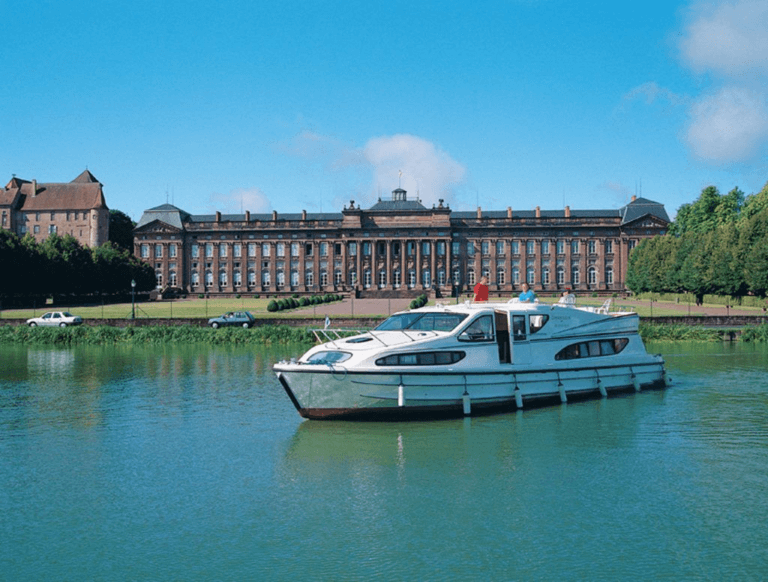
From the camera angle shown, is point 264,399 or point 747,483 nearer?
point 747,483

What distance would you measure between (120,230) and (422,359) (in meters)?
137

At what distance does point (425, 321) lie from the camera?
883 inches

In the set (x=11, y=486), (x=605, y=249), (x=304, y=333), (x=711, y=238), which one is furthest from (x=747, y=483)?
(x=605, y=249)

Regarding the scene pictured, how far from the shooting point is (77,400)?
2591cm

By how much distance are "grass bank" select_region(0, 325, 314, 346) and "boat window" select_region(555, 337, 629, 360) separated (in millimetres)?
23009

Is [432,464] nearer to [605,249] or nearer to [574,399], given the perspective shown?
[574,399]

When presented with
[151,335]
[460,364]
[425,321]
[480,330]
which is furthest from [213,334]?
[460,364]

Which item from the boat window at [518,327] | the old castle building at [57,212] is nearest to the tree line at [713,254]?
the boat window at [518,327]

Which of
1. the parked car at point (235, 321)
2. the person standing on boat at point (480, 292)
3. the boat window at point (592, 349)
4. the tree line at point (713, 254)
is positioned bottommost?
the boat window at point (592, 349)

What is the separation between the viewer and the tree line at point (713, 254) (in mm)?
68000

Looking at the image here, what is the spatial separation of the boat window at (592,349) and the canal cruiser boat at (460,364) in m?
0.04

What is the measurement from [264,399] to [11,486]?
1059 centimetres

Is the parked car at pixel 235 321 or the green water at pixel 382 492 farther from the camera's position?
the parked car at pixel 235 321

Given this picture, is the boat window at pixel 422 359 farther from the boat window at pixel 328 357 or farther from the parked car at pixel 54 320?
the parked car at pixel 54 320
